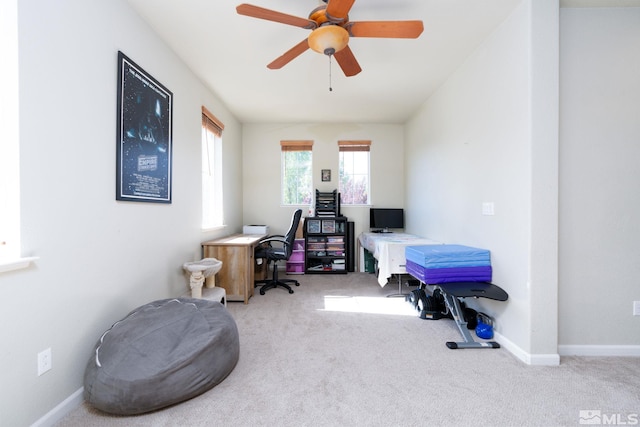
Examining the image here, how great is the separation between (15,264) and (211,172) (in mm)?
2776

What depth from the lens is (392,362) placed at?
202 centimetres

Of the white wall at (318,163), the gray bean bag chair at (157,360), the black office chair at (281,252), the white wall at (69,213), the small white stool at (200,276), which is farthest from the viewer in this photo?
the white wall at (318,163)

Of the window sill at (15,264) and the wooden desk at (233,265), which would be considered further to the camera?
the wooden desk at (233,265)

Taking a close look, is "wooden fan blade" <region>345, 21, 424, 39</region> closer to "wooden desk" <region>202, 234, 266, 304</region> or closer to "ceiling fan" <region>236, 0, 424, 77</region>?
"ceiling fan" <region>236, 0, 424, 77</region>

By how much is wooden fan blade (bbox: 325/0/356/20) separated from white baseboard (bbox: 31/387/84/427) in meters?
2.72

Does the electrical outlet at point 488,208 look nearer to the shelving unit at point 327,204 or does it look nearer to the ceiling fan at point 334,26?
the ceiling fan at point 334,26

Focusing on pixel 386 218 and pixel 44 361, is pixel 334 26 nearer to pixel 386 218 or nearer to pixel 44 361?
pixel 44 361

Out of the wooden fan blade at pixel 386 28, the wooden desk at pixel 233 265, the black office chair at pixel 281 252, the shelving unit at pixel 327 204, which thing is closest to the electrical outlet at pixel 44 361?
the wooden desk at pixel 233 265

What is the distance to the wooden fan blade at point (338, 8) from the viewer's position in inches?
64.4

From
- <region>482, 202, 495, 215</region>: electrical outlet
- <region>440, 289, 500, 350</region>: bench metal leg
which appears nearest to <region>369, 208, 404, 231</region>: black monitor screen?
<region>482, 202, 495, 215</region>: electrical outlet

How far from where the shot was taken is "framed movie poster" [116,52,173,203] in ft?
6.36

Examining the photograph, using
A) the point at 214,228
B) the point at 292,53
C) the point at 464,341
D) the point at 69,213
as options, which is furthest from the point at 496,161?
the point at 214,228

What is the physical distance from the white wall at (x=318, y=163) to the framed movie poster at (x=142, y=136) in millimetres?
2560

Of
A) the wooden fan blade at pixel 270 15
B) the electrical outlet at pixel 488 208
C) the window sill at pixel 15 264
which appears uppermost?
the wooden fan blade at pixel 270 15
